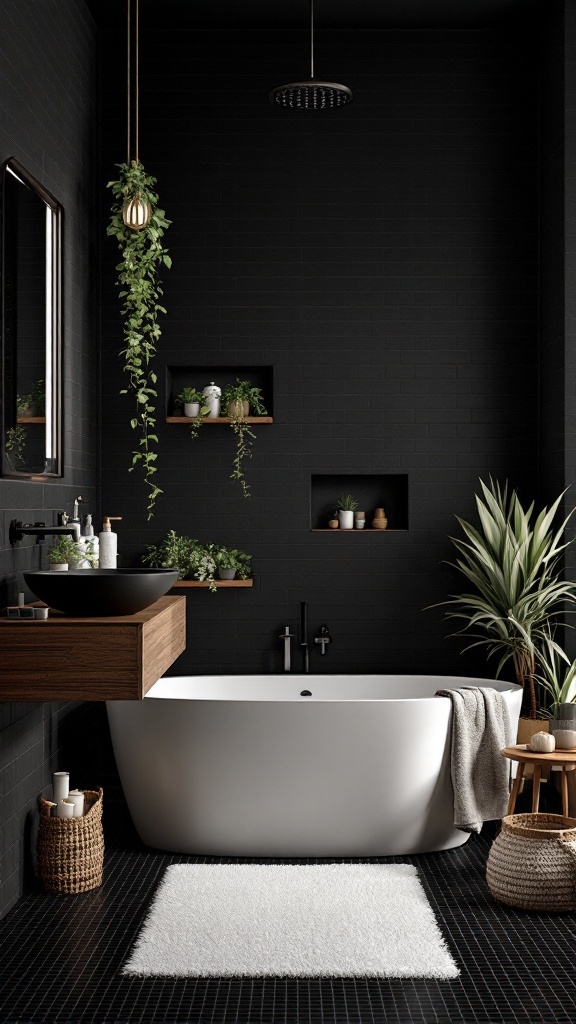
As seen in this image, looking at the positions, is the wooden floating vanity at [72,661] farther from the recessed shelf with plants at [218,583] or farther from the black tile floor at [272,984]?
the recessed shelf with plants at [218,583]

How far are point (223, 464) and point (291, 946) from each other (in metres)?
2.85

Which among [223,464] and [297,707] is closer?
[297,707]

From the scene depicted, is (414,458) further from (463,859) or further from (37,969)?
(37,969)

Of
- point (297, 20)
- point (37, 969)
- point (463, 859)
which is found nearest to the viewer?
point (37, 969)

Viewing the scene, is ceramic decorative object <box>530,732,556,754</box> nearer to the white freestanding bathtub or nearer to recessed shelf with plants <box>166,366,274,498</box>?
the white freestanding bathtub

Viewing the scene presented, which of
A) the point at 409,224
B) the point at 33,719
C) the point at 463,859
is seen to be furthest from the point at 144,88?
the point at 463,859

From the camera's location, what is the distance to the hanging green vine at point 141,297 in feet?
18.2

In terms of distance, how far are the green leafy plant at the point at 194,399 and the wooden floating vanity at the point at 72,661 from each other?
2.47 m

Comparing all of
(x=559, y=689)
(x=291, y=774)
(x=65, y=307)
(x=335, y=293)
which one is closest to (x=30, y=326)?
(x=65, y=307)

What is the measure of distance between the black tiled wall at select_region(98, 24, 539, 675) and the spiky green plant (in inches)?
14.5

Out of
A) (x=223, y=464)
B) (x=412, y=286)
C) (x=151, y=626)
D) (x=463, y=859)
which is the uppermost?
(x=412, y=286)

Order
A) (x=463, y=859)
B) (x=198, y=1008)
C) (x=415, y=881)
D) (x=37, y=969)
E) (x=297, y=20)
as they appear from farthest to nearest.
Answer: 1. (x=297, y=20)
2. (x=463, y=859)
3. (x=415, y=881)
4. (x=37, y=969)
5. (x=198, y=1008)

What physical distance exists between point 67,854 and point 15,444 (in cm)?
162

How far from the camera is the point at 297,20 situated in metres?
5.84
